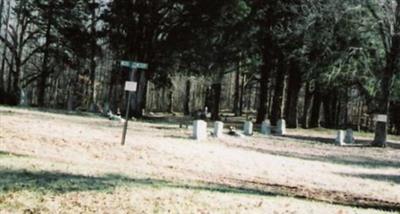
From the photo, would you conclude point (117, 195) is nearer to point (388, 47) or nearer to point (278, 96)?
point (388, 47)

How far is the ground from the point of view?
9883mm

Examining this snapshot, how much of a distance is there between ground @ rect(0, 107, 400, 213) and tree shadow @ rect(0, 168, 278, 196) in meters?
0.02

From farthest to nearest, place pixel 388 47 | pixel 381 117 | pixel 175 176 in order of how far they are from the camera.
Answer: pixel 388 47 < pixel 381 117 < pixel 175 176

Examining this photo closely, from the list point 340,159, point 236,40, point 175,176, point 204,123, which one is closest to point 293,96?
point 236,40

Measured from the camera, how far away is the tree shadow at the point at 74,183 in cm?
1029

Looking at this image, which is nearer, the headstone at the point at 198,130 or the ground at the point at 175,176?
the ground at the point at 175,176

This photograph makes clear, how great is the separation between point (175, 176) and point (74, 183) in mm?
3407

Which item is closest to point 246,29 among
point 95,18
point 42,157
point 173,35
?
point 173,35

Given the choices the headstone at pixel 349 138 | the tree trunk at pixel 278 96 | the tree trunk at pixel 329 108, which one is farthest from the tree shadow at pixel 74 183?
the tree trunk at pixel 329 108

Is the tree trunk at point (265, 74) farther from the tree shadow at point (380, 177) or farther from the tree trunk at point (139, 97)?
the tree shadow at point (380, 177)

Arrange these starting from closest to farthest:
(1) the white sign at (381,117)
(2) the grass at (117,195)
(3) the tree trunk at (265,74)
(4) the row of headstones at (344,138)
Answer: (2) the grass at (117,195), (1) the white sign at (381,117), (4) the row of headstones at (344,138), (3) the tree trunk at (265,74)

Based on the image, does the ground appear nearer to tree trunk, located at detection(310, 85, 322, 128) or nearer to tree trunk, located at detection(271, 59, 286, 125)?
tree trunk, located at detection(271, 59, 286, 125)

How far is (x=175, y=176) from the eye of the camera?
1394 centimetres

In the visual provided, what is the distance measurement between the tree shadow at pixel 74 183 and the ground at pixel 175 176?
0.06ft
